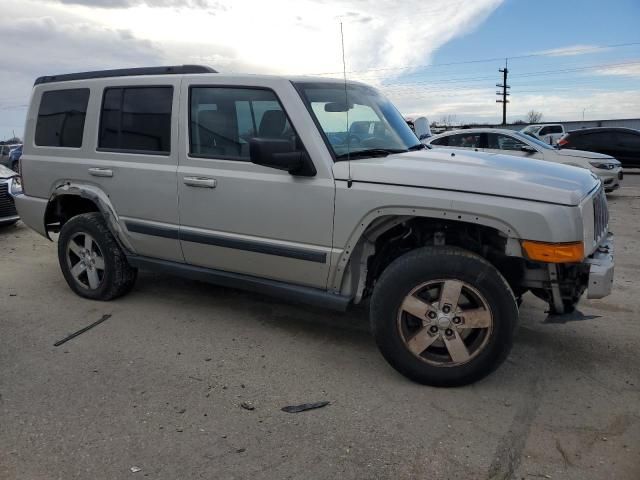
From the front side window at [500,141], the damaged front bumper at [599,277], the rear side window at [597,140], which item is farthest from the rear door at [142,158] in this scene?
the rear side window at [597,140]

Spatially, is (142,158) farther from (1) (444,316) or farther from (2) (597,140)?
(2) (597,140)

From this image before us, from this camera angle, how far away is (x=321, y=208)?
3.51 meters

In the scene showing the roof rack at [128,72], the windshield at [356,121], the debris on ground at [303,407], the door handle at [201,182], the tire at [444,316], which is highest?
the roof rack at [128,72]

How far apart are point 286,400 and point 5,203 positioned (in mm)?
7328

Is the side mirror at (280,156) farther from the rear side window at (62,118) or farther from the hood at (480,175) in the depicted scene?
the rear side window at (62,118)

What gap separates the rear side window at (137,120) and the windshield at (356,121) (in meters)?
1.19

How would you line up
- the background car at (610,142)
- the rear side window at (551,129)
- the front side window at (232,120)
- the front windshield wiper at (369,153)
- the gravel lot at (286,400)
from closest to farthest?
the gravel lot at (286,400)
the front windshield wiper at (369,153)
the front side window at (232,120)
the background car at (610,142)
the rear side window at (551,129)

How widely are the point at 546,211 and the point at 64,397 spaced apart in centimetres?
303

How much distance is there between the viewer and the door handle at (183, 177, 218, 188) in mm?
3921

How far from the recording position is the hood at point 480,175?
3.01m

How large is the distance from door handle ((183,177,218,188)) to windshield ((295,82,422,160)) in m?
0.90

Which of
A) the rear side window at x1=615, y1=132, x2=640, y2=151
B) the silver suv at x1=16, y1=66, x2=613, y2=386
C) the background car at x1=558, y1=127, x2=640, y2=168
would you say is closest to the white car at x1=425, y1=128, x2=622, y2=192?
the background car at x1=558, y1=127, x2=640, y2=168

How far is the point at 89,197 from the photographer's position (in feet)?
15.3

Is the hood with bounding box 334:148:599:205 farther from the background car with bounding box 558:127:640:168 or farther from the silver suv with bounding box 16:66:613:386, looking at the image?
the background car with bounding box 558:127:640:168
